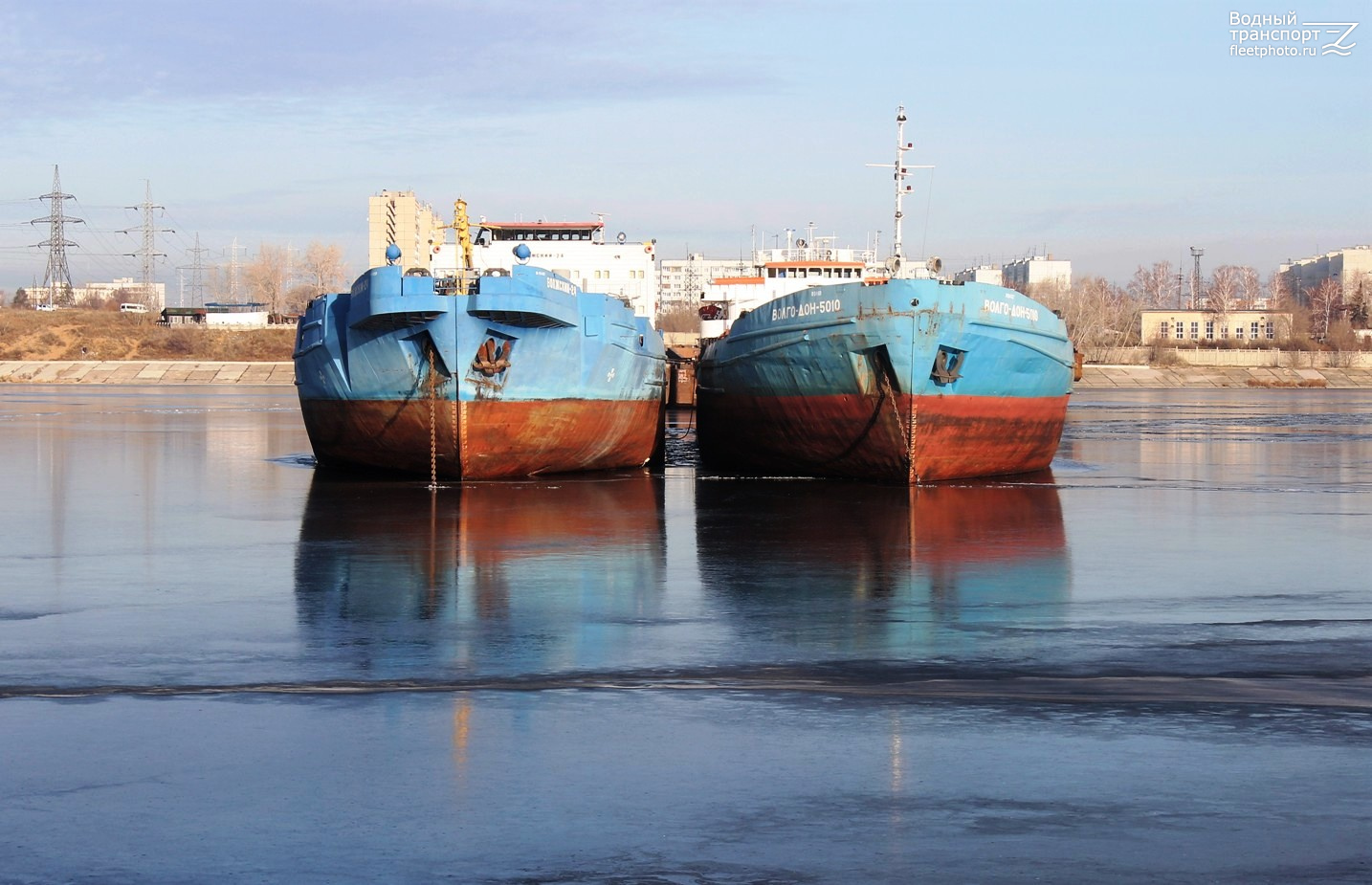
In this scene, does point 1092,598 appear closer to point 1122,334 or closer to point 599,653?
point 599,653

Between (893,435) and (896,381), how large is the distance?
0.88m

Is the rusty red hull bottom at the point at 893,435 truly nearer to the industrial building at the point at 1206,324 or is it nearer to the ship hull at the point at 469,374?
the ship hull at the point at 469,374

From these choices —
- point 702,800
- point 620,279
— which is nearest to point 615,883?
point 702,800

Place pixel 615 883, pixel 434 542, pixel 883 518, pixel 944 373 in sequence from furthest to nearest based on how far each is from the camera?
1. pixel 944 373
2. pixel 883 518
3. pixel 434 542
4. pixel 615 883

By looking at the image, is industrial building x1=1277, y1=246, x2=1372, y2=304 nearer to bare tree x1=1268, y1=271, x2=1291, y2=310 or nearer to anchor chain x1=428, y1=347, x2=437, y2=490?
bare tree x1=1268, y1=271, x2=1291, y2=310

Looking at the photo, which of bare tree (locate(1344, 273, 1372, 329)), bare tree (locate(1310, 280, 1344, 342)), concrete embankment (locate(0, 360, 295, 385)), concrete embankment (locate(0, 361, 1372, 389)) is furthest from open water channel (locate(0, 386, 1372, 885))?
bare tree (locate(1344, 273, 1372, 329))

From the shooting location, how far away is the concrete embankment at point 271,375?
90469 mm

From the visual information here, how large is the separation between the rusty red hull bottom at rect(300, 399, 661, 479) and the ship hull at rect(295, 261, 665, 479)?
21mm

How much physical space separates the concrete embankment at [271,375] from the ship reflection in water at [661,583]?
77.6 m

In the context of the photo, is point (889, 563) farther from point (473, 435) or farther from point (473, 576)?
point (473, 435)

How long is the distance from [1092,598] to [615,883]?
6.59 metres

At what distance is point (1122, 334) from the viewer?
397 ft

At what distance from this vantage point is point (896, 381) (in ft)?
66.4

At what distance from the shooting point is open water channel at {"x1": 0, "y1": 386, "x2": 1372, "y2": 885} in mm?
4996
